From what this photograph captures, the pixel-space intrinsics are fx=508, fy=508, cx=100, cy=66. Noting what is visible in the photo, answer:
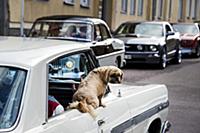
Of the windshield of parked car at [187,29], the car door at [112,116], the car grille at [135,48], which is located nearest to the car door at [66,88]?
the car door at [112,116]

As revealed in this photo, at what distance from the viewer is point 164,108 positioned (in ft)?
17.7

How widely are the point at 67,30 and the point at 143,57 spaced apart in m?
5.07

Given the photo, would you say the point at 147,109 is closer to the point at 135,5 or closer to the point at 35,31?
the point at 35,31

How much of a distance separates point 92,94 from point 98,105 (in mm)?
102

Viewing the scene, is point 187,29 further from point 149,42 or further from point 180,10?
point 180,10

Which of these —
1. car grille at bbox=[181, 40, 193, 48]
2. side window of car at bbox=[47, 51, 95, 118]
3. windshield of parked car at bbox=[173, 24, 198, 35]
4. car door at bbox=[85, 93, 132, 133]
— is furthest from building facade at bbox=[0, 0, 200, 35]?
car door at bbox=[85, 93, 132, 133]

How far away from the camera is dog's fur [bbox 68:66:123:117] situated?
3785 millimetres

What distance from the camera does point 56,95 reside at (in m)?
4.52

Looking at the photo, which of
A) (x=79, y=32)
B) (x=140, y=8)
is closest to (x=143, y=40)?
(x=79, y=32)

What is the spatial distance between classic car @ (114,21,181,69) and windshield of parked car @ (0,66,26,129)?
44.4 ft

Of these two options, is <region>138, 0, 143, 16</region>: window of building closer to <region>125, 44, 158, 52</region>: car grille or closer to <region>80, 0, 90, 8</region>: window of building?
<region>80, 0, 90, 8</region>: window of building

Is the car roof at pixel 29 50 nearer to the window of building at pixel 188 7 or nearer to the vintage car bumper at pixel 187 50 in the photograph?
the vintage car bumper at pixel 187 50

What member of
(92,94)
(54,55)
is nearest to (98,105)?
(92,94)

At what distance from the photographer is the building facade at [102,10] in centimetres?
1676
